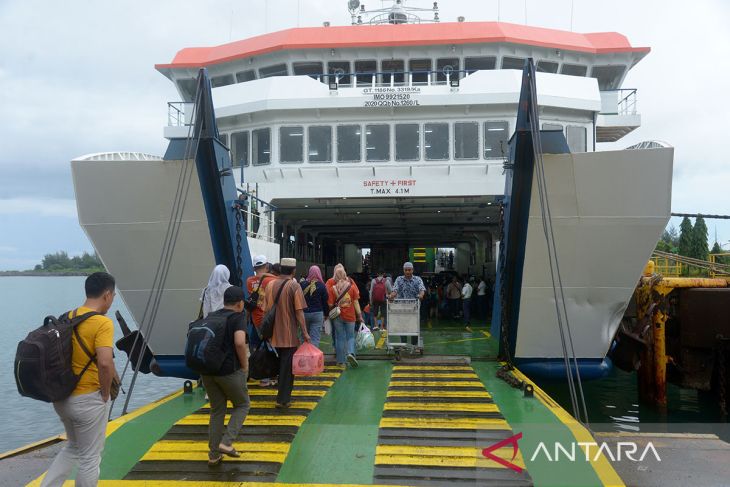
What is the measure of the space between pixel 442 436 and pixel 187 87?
1198 cm

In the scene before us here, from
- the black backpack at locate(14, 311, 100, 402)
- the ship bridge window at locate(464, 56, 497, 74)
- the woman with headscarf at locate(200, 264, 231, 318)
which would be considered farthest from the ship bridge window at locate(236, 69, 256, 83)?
the black backpack at locate(14, 311, 100, 402)

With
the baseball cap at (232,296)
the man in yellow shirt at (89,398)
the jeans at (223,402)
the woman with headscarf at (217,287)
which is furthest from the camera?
the woman with headscarf at (217,287)

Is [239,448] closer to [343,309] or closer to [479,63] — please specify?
[343,309]

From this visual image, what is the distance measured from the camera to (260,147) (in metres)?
11.8

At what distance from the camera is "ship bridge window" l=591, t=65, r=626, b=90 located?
45.7ft

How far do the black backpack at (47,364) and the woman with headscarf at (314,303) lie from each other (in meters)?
3.72

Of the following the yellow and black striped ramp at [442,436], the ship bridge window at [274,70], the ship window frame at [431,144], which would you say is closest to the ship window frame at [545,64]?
the ship window frame at [431,144]

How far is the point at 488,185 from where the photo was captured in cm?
1055

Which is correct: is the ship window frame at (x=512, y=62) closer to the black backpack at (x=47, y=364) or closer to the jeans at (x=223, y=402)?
the jeans at (x=223, y=402)

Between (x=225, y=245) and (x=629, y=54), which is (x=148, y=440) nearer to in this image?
(x=225, y=245)

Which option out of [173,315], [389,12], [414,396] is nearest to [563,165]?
[414,396]

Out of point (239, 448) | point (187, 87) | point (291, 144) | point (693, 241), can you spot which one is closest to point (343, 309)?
point (239, 448)

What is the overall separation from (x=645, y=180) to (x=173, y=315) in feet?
19.5

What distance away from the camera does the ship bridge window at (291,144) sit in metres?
11.5
